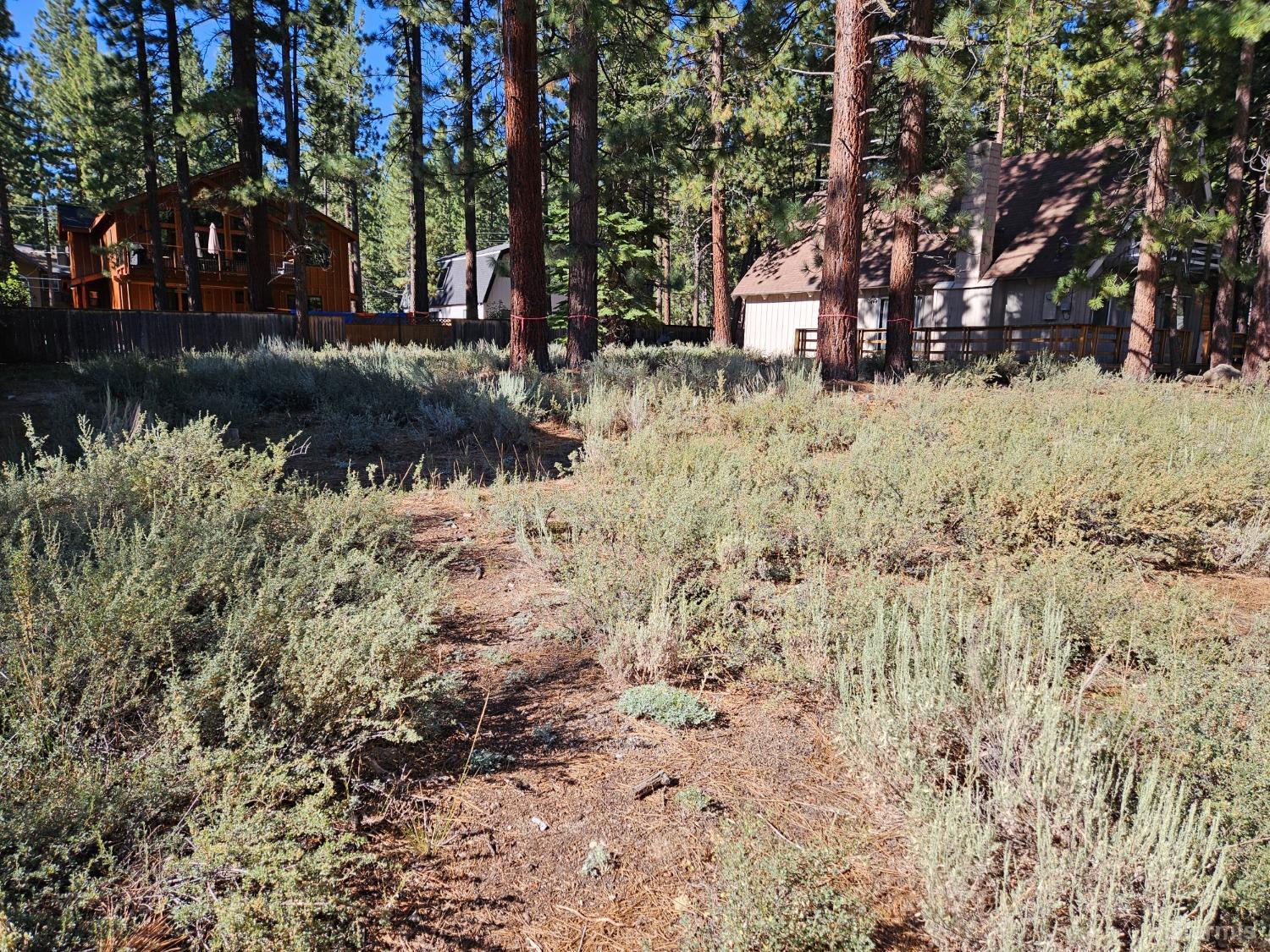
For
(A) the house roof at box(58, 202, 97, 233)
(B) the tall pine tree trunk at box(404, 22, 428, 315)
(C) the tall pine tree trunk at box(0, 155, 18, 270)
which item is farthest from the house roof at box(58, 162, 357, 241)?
(B) the tall pine tree trunk at box(404, 22, 428, 315)

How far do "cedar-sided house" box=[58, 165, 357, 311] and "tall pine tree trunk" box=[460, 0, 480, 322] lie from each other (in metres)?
10.6

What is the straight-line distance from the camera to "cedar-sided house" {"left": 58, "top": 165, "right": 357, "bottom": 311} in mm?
35094

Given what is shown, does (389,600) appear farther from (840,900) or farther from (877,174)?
(877,174)

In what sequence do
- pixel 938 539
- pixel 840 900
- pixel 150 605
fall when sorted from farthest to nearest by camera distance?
pixel 938 539 → pixel 150 605 → pixel 840 900

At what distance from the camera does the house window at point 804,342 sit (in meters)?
24.3

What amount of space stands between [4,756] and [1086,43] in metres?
22.9

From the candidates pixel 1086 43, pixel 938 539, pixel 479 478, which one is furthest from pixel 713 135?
pixel 938 539

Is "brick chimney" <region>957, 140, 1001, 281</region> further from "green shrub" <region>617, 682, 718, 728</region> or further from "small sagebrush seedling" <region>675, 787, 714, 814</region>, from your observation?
"small sagebrush seedling" <region>675, 787, 714, 814</region>

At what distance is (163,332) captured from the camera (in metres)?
19.9

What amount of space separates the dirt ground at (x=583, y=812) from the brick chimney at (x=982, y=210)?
19.7 meters

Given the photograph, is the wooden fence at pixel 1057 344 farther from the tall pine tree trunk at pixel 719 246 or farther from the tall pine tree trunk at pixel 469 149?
the tall pine tree trunk at pixel 469 149

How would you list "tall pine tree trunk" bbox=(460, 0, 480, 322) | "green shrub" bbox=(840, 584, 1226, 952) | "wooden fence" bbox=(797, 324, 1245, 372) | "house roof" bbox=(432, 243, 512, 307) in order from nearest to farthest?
1. "green shrub" bbox=(840, 584, 1226, 952)
2. "tall pine tree trunk" bbox=(460, 0, 480, 322)
3. "wooden fence" bbox=(797, 324, 1245, 372)
4. "house roof" bbox=(432, 243, 512, 307)

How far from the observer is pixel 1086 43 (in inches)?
699

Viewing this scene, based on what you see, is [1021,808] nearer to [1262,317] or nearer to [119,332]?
[1262,317]
